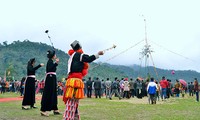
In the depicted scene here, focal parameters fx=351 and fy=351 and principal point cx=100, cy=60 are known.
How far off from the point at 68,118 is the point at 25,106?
696 cm

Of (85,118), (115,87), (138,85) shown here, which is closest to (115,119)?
(85,118)

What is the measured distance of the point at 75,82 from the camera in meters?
9.80

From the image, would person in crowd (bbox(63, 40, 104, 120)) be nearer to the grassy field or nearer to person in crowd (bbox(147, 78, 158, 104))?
the grassy field

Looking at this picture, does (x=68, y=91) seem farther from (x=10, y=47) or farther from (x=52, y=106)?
(x=10, y=47)

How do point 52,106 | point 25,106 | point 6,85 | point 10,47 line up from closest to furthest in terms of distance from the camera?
point 52,106 → point 25,106 → point 6,85 → point 10,47

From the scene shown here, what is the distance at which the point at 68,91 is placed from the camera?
32.0ft

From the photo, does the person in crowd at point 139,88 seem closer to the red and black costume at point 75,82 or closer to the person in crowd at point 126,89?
the person in crowd at point 126,89

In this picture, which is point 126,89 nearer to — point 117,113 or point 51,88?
point 117,113

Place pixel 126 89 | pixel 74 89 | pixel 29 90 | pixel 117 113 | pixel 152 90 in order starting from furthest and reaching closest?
pixel 126 89, pixel 152 90, pixel 29 90, pixel 117 113, pixel 74 89

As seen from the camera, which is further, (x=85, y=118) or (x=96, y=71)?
(x=96, y=71)

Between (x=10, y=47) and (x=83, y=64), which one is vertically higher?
(x=10, y=47)

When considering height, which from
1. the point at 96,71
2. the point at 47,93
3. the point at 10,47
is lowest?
the point at 47,93

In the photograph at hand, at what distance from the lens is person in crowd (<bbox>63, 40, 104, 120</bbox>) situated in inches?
380

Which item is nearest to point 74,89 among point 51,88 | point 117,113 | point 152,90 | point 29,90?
point 51,88
